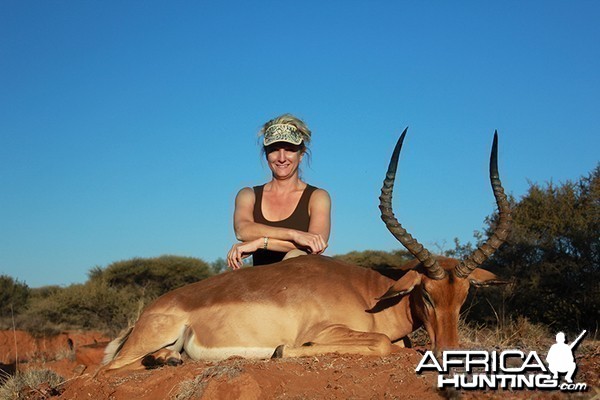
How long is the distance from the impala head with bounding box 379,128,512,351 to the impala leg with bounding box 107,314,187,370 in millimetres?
2129

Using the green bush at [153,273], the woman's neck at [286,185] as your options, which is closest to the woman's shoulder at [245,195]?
the woman's neck at [286,185]

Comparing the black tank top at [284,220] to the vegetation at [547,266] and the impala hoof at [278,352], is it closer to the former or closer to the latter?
the impala hoof at [278,352]

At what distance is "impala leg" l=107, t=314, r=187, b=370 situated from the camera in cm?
678

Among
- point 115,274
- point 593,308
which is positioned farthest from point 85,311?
point 593,308

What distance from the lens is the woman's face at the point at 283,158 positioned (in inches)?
341

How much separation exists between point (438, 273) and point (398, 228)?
22.0 inches

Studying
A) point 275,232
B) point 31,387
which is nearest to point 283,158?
point 275,232

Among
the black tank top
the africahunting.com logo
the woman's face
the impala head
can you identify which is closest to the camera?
the africahunting.com logo

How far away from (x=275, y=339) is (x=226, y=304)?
640 mm

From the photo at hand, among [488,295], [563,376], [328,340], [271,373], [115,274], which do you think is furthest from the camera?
[115,274]

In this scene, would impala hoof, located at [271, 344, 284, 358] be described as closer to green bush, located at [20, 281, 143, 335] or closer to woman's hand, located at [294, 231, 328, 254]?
woman's hand, located at [294, 231, 328, 254]

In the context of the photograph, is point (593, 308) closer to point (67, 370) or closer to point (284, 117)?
point (284, 117)

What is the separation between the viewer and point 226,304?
6863 mm

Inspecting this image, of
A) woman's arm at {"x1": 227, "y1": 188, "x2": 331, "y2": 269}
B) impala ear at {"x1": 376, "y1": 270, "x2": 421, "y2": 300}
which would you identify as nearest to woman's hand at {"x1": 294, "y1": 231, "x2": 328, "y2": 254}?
woman's arm at {"x1": 227, "y1": 188, "x2": 331, "y2": 269}
